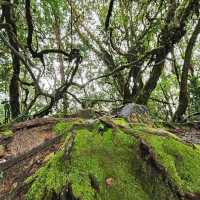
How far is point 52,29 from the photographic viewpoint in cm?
1311

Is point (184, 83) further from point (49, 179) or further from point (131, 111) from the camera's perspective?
point (49, 179)

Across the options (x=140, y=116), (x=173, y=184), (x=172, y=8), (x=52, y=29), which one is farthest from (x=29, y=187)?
(x=52, y=29)

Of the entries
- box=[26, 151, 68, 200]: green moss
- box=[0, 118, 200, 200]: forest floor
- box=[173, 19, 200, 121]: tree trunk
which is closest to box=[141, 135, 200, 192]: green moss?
box=[26, 151, 68, 200]: green moss

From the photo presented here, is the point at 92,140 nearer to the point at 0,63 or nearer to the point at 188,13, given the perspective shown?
the point at 188,13

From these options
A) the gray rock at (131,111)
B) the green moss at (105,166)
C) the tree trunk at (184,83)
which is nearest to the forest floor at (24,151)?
the green moss at (105,166)

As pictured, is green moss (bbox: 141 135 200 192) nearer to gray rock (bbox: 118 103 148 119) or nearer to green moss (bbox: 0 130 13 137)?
gray rock (bbox: 118 103 148 119)

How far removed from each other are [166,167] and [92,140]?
0.73m

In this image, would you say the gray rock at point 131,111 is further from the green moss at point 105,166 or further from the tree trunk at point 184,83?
the tree trunk at point 184,83

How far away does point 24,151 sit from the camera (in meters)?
3.39

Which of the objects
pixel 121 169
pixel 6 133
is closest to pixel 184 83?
pixel 6 133

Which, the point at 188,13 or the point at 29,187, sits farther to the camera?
the point at 188,13

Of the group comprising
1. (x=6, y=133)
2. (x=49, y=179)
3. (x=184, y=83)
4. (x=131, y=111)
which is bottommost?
(x=49, y=179)

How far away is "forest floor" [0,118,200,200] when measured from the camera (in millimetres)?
2779

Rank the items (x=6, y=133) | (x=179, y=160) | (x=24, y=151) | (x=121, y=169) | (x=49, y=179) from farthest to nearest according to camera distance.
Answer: (x=6, y=133) < (x=24, y=151) < (x=179, y=160) < (x=121, y=169) < (x=49, y=179)
